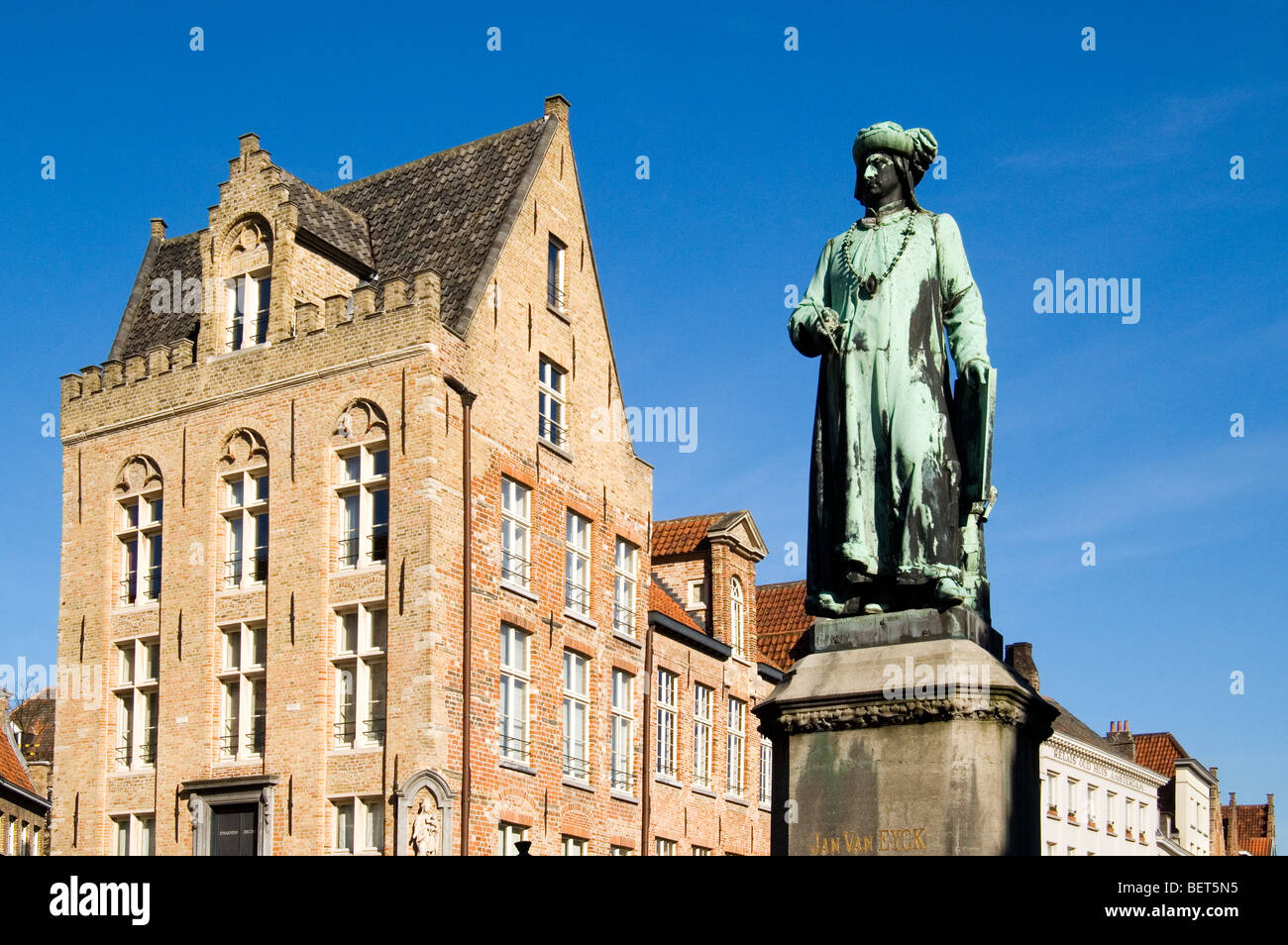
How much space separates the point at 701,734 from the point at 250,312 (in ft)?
46.3

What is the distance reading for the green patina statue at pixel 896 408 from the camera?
8484 millimetres

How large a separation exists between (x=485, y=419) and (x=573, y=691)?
5.99 m

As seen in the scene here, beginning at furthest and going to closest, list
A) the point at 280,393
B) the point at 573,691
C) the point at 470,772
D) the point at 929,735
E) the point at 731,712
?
the point at 731,712 < the point at 573,691 < the point at 280,393 < the point at 470,772 < the point at 929,735

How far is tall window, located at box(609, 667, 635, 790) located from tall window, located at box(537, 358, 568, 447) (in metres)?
5.17

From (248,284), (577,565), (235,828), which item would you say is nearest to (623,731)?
(577,565)

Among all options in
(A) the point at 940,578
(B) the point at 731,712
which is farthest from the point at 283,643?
(A) the point at 940,578

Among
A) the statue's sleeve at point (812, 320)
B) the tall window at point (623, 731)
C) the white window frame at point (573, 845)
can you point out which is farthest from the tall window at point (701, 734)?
the statue's sleeve at point (812, 320)

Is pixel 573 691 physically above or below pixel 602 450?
below

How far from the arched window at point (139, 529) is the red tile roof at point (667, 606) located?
10456mm

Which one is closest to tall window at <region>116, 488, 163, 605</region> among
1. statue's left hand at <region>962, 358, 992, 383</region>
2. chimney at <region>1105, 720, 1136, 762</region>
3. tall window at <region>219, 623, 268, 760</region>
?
tall window at <region>219, 623, 268, 760</region>

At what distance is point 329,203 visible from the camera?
34.4m

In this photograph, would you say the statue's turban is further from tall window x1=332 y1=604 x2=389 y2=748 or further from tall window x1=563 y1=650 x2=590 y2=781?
tall window x1=563 y1=650 x2=590 y2=781

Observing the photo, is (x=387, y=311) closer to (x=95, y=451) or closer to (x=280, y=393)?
(x=280, y=393)

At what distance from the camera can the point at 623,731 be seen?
35156 millimetres
